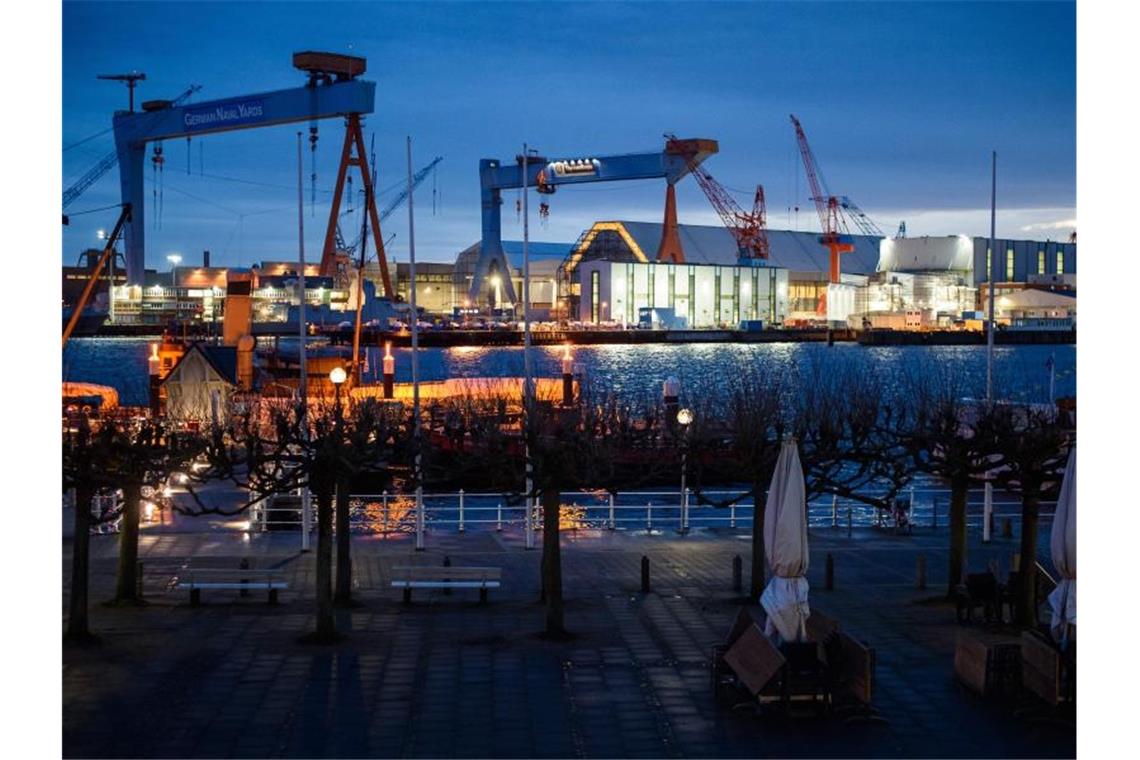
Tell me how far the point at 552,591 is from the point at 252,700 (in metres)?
2.02

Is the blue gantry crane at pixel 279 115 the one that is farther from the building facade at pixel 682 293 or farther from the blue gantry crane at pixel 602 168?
the building facade at pixel 682 293

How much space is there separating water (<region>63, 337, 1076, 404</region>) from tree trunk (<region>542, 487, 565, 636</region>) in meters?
28.8

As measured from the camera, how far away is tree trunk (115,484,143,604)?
8555mm

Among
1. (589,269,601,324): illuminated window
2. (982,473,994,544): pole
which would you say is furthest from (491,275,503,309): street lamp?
(982,473,994,544): pole

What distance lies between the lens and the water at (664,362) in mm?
43969

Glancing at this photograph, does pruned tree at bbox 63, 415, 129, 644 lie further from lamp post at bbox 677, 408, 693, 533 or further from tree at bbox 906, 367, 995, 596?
tree at bbox 906, 367, 995, 596

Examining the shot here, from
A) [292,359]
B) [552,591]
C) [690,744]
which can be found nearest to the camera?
[690,744]

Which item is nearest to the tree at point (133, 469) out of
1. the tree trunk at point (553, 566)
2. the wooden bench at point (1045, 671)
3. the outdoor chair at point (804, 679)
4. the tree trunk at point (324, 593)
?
the tree trunk at point (324, 593)

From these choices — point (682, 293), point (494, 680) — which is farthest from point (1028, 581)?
point (682, 293)

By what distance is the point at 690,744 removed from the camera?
569cm

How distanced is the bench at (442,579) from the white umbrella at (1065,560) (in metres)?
3.86
